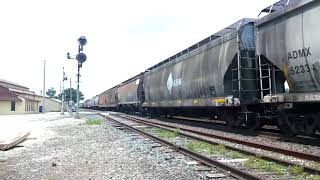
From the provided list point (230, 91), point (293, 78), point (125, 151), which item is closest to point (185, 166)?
point (125, 151)

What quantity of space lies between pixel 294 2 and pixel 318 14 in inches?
42.8

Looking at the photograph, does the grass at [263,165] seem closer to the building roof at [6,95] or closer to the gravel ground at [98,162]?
the gravel ground at [98,162]

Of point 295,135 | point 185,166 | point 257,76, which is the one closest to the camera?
point 185,166

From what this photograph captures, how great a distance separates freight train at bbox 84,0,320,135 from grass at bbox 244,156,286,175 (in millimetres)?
2386

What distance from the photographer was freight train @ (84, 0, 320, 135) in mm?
9703

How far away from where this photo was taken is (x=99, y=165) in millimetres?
8500

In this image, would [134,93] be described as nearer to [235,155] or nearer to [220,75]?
[220,75]

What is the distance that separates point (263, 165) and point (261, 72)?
5309 millimetres

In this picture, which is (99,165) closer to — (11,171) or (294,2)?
(11,171)

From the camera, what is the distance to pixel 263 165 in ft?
25.0

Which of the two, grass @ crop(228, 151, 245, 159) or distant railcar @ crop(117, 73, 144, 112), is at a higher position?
distant railcar @ crop(117, 73, 144, 112)

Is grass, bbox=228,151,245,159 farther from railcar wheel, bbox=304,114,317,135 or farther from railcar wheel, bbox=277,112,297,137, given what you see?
railcar wheel, bbox=277,112,297,137

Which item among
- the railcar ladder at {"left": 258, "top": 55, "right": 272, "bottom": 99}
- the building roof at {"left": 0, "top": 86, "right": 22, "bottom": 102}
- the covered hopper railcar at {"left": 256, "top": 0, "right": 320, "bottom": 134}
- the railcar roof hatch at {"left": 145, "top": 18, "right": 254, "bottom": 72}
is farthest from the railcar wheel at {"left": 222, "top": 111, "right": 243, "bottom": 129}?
the building roof at {"left": 0, "top": 86, "right": 22, "bottom": 102}

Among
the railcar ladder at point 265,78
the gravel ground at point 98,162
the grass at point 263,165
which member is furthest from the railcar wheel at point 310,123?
the gravel ground at point 98,162
